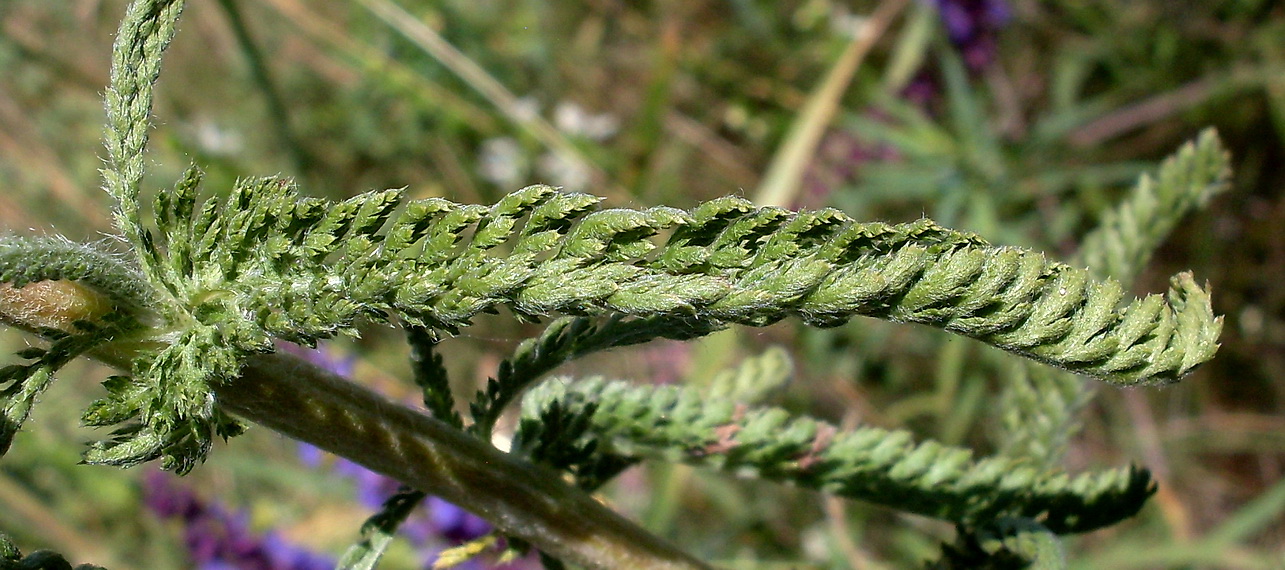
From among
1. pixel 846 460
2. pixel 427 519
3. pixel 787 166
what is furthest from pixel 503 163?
pixel 846 460

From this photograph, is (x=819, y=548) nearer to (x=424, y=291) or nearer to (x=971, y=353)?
(x=971, y=353)

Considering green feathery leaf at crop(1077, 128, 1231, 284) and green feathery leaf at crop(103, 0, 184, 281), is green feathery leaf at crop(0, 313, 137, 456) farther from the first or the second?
green feathery leaf at crop(1077, 128, 1231, 284)

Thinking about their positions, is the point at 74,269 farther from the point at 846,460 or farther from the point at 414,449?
the point at 846,460

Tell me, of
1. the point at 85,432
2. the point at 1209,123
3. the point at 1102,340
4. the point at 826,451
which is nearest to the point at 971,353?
the point at 1209,123

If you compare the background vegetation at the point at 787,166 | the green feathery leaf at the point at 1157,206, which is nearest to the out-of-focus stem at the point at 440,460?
the green feathery leaf at the point at 1157,206

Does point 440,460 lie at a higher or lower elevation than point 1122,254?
lower

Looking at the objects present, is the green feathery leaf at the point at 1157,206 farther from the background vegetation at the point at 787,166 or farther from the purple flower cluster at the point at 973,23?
the purple flower cluster at the point at 973,23

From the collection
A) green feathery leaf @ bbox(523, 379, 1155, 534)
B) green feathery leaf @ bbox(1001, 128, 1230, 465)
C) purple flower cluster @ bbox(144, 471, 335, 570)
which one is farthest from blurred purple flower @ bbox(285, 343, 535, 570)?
green feathery leaf @ bbox(1001, 128, 1230, 465)
